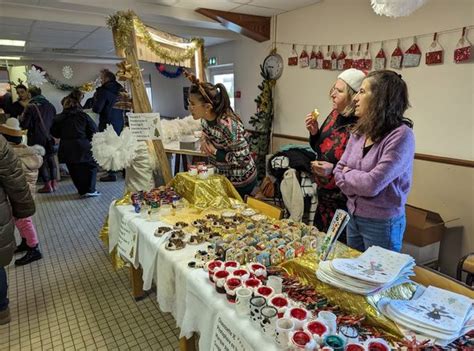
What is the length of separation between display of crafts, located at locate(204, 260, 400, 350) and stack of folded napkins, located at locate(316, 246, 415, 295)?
9 cm

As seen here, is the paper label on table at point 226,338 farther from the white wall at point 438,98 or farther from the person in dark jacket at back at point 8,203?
the white wall at point 438,98

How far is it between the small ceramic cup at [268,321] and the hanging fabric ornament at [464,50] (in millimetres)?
2566

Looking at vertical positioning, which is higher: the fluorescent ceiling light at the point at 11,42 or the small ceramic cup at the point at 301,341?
the fluorescent ceiling light at the point at 11,42

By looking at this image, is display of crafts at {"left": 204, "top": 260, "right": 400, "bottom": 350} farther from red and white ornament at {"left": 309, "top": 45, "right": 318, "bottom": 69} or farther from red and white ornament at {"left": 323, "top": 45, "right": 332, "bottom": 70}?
red and white ornament at {"left": 309, "top": 45, "right": 318, "bottom": 69}

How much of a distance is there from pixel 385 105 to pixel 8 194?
222 cm

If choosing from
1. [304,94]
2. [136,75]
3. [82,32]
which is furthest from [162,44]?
[82,32]

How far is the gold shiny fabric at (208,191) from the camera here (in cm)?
209

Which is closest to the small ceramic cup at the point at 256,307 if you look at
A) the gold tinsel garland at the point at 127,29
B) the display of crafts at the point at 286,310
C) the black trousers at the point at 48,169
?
the display of crafts at the point at 286,310

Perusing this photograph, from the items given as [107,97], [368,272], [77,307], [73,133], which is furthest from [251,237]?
[107,97]

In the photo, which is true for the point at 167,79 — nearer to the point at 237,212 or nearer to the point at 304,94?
the point at 304,94

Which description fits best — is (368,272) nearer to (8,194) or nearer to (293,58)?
(8,194)

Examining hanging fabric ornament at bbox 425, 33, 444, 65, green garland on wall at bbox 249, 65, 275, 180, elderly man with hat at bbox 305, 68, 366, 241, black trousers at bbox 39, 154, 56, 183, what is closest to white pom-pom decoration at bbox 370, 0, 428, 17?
elderly man with hat at bbox 305, 68, 366, 241

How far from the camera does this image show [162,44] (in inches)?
104

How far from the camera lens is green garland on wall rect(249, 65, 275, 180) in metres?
4.63
